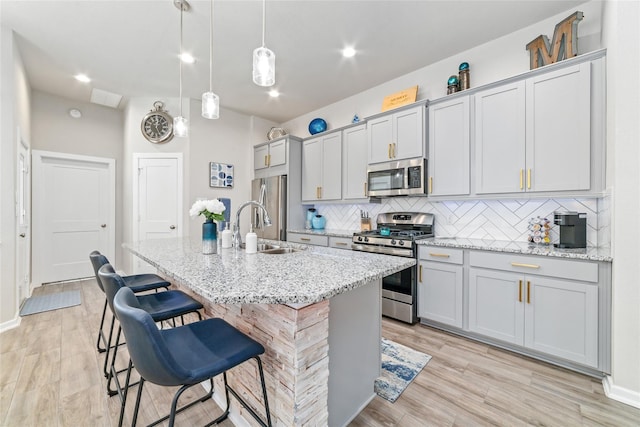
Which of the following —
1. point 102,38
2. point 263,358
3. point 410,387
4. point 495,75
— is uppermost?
point 102,38

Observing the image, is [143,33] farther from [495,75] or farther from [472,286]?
[472,286]

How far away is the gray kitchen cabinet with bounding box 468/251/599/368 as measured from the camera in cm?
193

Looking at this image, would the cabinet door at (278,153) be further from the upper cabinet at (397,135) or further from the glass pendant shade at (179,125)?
the glass pendant shade at (179,125)

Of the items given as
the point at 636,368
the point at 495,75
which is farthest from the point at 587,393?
the point at 495,75

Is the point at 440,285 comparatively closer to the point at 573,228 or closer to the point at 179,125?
the point at 573,228

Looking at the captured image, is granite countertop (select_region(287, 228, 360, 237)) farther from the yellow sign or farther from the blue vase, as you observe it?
the blue vase

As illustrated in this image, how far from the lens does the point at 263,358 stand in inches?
50.9

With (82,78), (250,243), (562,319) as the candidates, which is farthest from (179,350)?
(82,78)

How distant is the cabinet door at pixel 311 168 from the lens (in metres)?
4.25

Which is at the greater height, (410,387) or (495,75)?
(495,75)

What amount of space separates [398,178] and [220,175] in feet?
9.94

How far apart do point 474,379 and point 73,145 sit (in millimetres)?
6232

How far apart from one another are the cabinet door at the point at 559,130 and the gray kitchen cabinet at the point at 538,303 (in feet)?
2.29

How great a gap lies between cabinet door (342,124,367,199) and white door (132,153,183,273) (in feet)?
8.74
